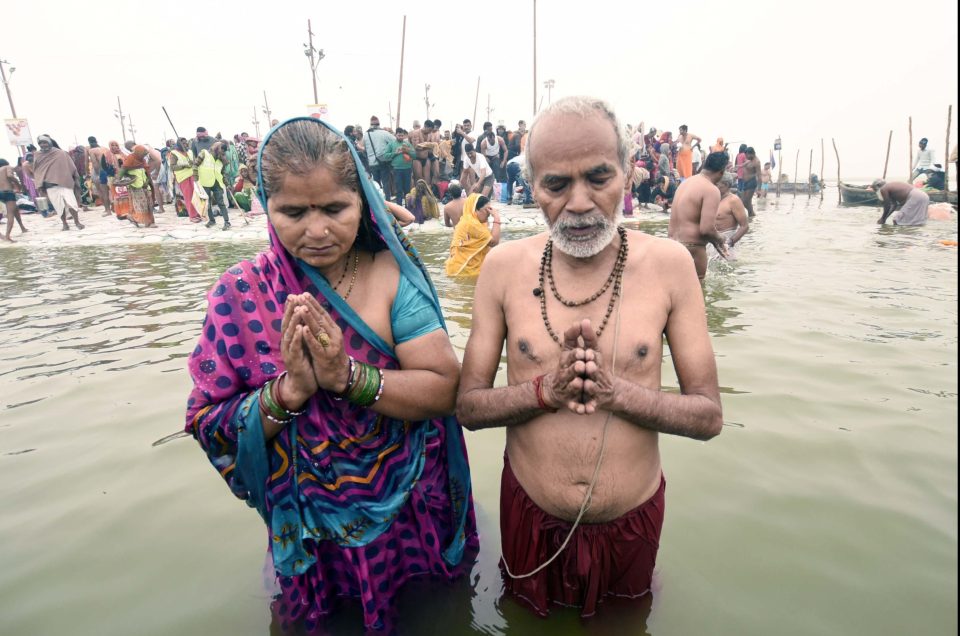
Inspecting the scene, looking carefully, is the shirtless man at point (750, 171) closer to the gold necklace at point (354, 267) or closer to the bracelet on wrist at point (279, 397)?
the gold necklace at point (354, 267)

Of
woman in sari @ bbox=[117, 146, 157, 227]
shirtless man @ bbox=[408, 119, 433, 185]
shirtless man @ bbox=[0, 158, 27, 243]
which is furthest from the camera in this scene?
shirtless man @ bbox=[408, 119, 433, 185]

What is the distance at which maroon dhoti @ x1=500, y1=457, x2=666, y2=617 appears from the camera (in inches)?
77.0

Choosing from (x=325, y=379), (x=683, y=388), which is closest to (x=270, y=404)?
(x=325, y=379)

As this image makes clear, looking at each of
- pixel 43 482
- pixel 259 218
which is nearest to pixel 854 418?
pixel 43 482

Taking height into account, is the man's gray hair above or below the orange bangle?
above

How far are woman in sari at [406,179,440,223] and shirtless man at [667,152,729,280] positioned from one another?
8.84m

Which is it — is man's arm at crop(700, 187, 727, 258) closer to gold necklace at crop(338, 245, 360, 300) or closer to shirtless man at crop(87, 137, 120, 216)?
gold necklace at crop(338, 245, 360, 300)

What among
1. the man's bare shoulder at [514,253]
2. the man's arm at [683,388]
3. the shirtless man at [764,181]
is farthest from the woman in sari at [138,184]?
the shirtless man at [764,181]

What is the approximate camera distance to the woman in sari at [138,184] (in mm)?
14125

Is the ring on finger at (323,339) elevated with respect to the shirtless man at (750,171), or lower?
→ lower

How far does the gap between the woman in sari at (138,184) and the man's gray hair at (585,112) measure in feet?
50.5

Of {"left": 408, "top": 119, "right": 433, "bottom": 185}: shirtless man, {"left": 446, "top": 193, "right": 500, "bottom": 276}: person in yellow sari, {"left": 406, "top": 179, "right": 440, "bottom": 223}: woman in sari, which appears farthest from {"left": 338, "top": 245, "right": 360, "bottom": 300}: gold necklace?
{"left": 408, "top": 119, "right": 433, "bottom": 185}: shirtless man

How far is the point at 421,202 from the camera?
Result: 14.6 meters

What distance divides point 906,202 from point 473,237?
1298 centimetres
